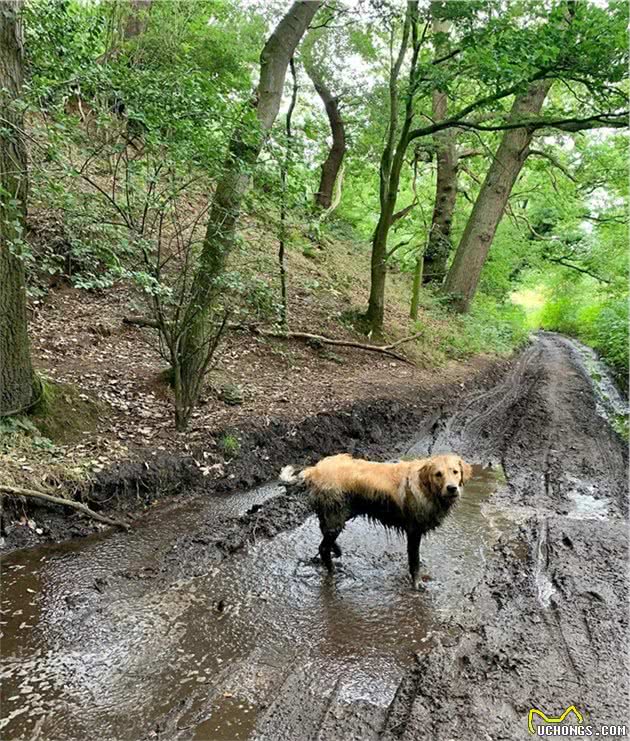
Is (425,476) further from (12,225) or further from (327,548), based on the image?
(12,225)

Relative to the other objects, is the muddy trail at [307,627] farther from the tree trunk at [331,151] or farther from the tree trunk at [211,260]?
the tree trunk at [331,151]

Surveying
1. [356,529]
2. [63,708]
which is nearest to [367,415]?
[356,529]

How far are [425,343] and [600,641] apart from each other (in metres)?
10.6

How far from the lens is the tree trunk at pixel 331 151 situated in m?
17.0

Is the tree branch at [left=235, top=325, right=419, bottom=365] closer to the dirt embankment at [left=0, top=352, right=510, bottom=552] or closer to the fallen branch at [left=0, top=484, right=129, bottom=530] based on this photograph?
the dirt embankment at [left=0, top=352, right=510, bottom=552]

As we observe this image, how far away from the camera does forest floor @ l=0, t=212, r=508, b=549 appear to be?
5.32m

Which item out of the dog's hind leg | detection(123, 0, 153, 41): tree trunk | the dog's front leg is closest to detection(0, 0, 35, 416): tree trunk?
the dog's hind leg

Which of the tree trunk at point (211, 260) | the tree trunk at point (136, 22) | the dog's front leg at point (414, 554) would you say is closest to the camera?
the dog's front leg at point (414, 554)

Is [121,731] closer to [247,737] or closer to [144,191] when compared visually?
[247,737]

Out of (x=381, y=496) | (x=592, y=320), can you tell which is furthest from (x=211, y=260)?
(x=592, y=320)

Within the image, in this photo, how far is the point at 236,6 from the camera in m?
14.2

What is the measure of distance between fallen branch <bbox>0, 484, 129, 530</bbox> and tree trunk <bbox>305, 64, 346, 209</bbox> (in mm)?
13739

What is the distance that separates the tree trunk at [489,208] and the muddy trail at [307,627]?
11715mm

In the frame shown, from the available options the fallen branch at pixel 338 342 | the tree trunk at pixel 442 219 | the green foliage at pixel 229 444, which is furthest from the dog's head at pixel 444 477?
the tree trunk at pixel 442 219
